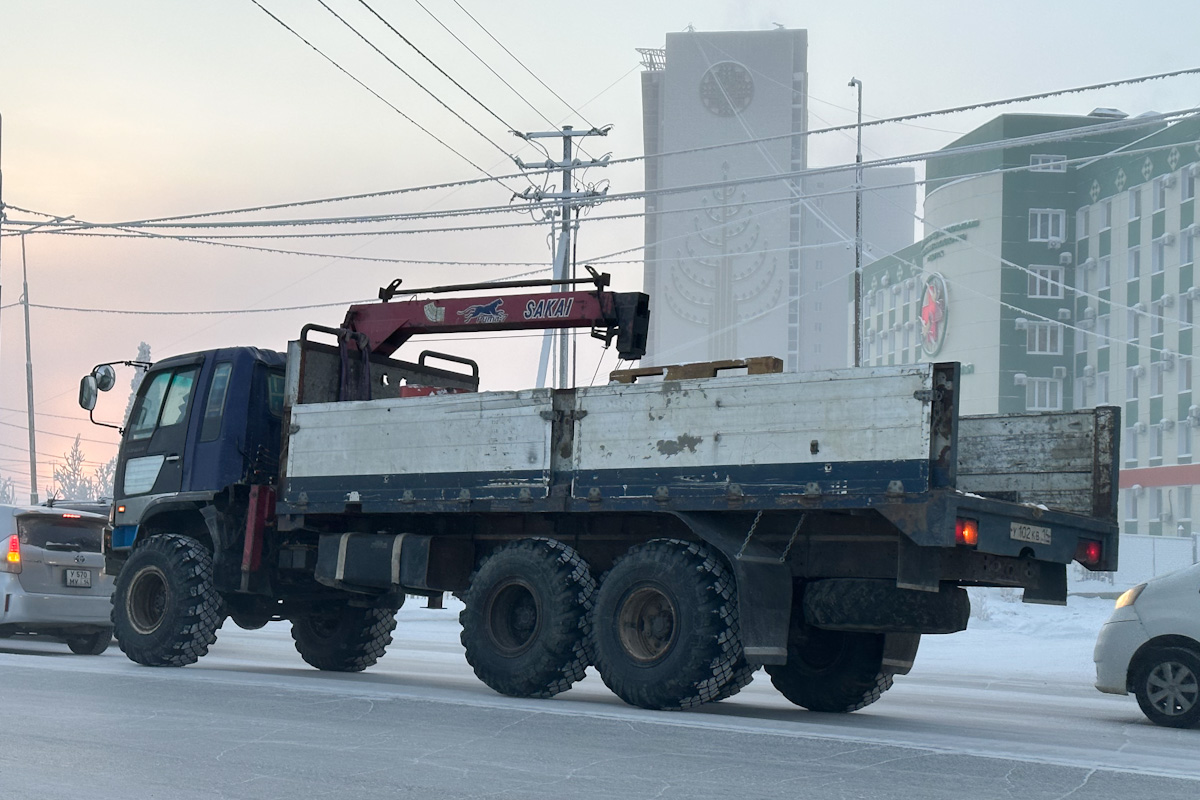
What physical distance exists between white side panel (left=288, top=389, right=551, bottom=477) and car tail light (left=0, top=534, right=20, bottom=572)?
152 inches

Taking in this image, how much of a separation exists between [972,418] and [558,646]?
3.48 metres

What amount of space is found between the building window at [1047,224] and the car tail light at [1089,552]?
7284cm

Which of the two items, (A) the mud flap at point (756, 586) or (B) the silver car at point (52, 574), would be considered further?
(B) the silver car at point (52, 574)

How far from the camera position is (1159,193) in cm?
7044

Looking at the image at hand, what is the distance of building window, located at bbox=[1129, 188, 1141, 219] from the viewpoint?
72812 mm

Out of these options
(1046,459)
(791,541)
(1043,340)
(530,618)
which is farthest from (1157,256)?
(791,541)

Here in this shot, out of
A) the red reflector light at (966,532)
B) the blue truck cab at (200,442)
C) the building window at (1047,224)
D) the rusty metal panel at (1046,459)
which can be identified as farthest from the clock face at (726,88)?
the red reflector light at (966,532)

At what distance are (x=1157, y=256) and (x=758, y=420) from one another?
220ft

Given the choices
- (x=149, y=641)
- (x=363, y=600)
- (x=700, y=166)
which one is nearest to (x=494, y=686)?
(x=363, y=600)

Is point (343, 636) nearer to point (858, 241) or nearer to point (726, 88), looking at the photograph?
point (858, 241)

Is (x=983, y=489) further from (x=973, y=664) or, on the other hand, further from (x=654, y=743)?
(x=973, y=664)

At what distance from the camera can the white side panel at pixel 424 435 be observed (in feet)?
35.9

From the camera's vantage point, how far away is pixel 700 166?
157 m

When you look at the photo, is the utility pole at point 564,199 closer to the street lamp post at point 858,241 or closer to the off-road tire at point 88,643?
the street lamp post at point 858,241
